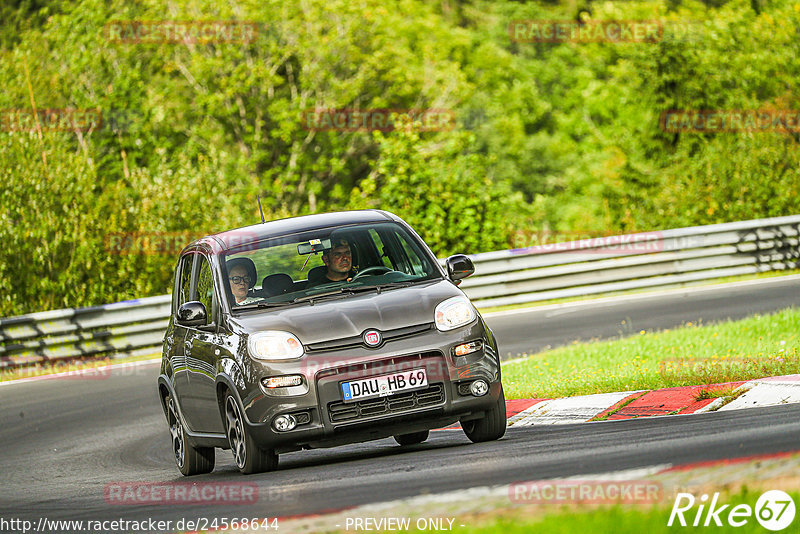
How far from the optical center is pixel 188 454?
29.8ft

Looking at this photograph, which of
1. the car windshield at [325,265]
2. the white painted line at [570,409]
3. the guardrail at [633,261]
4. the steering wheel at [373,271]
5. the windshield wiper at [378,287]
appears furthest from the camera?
the guardrail at [633,261]

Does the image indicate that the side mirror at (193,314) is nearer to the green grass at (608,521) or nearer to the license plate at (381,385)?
the license plate at (381,385)

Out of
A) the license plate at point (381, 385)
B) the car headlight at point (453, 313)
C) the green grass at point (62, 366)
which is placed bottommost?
the green grass at point (62, 366)

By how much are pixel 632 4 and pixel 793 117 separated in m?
34.2

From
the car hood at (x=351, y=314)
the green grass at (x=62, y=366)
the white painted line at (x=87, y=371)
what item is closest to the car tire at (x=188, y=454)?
the car hood at (x=351, y=314)

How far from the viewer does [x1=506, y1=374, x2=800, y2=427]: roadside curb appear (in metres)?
8.65

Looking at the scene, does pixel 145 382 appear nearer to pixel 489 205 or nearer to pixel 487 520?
pixel 489 205

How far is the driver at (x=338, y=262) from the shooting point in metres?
8.66

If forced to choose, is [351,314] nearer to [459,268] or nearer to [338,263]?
[338,263]

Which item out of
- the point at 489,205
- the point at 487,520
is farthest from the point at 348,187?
the point at 487,520

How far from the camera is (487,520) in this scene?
5020 millimetres

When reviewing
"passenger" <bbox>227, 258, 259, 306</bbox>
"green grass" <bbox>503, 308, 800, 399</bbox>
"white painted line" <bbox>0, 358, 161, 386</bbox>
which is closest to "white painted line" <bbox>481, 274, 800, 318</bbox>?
"green grass" <bbox>503, 308, 800, 399</bbox>

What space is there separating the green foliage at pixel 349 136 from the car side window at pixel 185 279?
478 inches

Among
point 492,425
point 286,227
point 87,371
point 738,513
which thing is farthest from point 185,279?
point 87,371
